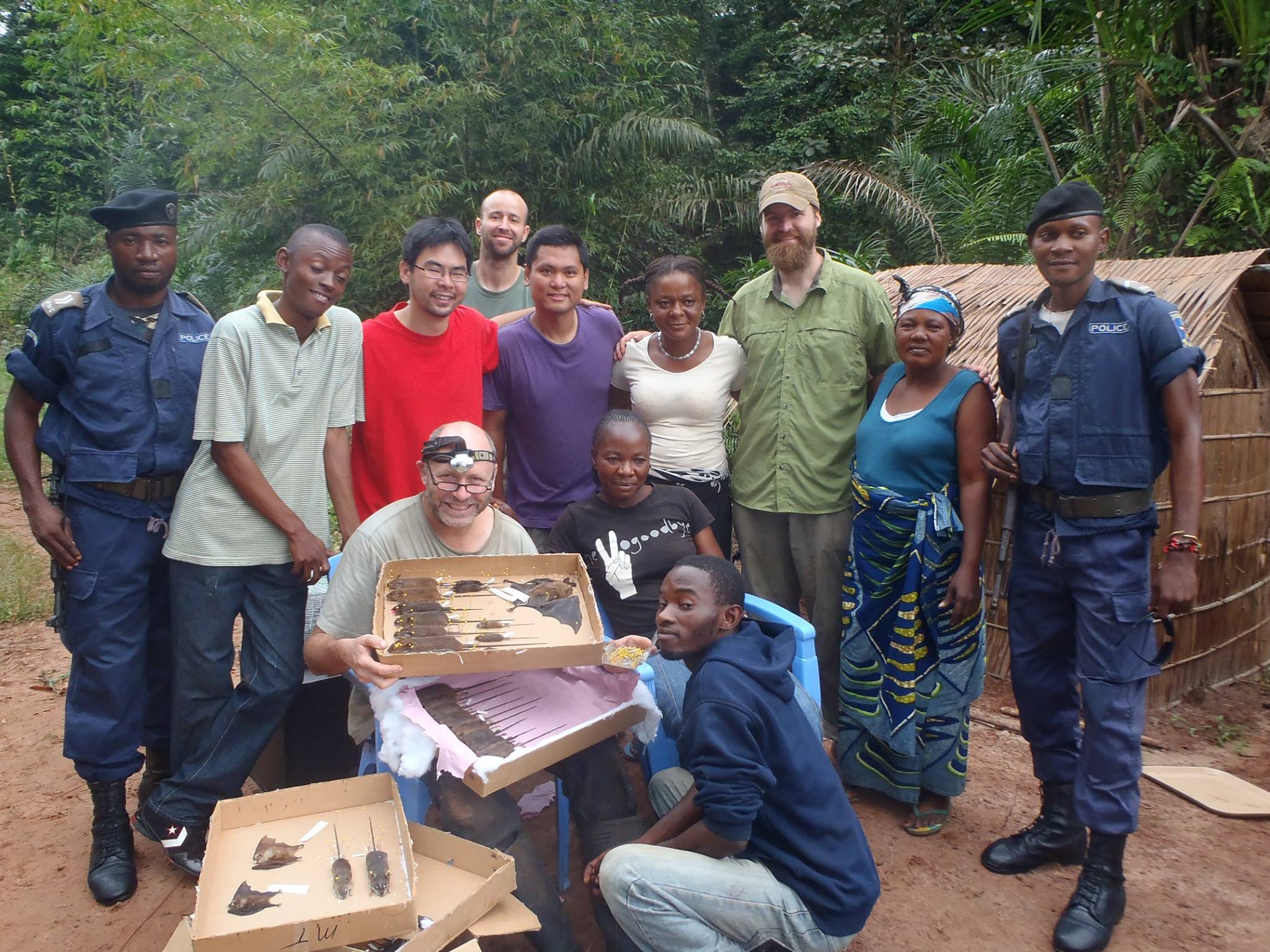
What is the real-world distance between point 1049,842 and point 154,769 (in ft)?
10.5

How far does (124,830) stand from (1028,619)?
10.2ft

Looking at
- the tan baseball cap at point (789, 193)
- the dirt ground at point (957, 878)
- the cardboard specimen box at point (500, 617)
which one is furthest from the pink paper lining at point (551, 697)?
the tan baseball cap at point (789, 193)

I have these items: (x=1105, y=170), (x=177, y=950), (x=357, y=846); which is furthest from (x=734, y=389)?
(x=1105, y=170)

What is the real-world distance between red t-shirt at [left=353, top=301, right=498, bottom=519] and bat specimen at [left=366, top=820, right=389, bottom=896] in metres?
1.34

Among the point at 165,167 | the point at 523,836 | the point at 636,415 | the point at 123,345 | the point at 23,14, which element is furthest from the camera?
the point at 23,14

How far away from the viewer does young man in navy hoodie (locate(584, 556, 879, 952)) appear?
229cm

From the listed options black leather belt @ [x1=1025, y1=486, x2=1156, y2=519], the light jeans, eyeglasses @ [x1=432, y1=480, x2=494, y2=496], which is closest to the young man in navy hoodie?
the light jeans

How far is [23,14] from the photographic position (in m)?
17.2

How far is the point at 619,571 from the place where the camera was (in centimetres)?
325

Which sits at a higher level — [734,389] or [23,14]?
[23,14]

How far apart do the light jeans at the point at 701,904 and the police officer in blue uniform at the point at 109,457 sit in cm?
184

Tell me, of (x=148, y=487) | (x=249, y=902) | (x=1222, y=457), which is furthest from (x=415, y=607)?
(x=1222, y=457)

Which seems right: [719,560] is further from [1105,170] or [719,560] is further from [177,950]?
[1105,170]

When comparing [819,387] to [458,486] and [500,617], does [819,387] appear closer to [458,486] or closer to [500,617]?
[458,486]
